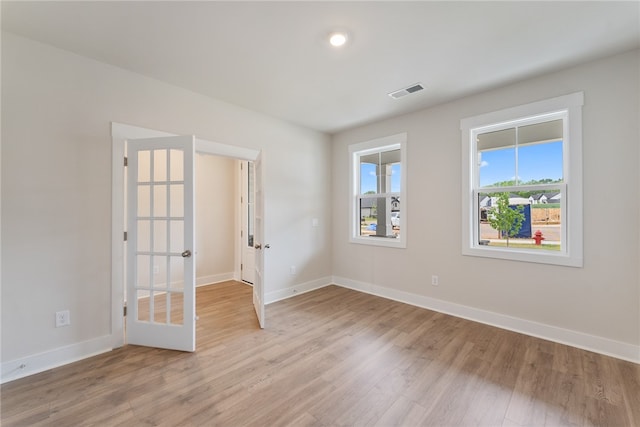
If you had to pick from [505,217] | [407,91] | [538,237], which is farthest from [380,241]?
[407,91]

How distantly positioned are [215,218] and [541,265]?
16.1 feet

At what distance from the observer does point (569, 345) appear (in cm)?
256

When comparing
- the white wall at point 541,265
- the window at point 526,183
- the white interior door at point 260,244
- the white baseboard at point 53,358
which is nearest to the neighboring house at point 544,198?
the window at point 526,183

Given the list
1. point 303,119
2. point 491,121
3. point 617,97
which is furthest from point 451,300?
point 303,119

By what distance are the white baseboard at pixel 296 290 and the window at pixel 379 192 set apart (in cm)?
96

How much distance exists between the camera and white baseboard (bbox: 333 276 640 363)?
7.70ft

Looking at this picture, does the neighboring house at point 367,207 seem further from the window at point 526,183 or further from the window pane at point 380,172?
the window at point 526,183

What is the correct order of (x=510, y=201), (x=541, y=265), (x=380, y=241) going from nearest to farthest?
(x=541, y=265), (x=510, y=201), (x=380, y=241)

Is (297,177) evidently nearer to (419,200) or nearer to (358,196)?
(358,196)

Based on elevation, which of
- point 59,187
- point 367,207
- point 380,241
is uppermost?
point 59,187

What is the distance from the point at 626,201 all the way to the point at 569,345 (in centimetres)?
146

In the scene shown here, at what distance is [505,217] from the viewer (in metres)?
3.09

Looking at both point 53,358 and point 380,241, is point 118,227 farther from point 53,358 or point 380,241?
point 380,241

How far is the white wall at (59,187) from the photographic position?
2.08 metres
